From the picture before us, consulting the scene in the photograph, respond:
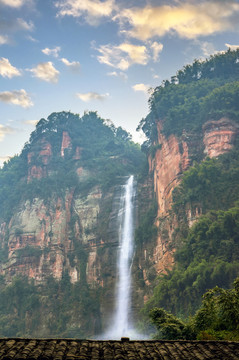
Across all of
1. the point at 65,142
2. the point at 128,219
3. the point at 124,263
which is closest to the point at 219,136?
the point at 128,219

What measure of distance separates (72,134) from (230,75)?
969 inches

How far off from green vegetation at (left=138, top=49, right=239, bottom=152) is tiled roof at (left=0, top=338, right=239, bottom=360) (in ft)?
87.2

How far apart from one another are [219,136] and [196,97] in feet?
25.2

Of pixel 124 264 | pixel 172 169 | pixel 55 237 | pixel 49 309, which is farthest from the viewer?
pixel 55 237

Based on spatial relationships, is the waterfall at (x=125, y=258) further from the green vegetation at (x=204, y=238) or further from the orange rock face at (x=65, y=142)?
the orange rock face at (x=65, y=142)

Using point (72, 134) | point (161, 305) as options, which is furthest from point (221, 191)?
point (72, 134)

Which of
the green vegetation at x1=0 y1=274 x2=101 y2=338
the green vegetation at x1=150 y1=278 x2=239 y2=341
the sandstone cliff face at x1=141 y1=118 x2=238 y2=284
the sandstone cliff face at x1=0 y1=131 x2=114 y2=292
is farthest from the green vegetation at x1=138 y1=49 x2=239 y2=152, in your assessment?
the green vegetation at x1=150 y1=278 x2=239 y2=341

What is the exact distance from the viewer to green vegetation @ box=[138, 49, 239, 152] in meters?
31.6

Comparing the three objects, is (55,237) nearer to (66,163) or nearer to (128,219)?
(128,219)

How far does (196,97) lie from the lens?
3556 cm

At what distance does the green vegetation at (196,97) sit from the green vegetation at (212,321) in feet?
73.4

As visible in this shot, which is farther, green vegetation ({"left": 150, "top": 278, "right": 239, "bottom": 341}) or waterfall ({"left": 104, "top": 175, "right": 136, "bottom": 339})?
waterfall ({"left": 104, "top": 175, "right": 136, "bottom": 339})

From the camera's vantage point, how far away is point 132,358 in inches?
266

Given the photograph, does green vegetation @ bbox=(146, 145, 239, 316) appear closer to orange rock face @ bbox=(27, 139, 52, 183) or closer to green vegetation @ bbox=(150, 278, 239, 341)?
green vegetation @ bbox=(150, 278, 239, 341)
